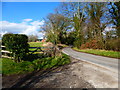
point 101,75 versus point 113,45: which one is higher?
point 113,45

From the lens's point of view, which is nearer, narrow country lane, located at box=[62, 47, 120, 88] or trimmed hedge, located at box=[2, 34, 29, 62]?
narrow country lane, located at box=[62, 47, 120, 88]

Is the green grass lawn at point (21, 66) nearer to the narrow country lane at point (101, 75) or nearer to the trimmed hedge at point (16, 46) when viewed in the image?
the trimmed hedge at point (16, 46)

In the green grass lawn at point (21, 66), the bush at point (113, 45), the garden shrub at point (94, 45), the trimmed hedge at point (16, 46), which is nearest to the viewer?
the green grass lawn at point (21, 66)

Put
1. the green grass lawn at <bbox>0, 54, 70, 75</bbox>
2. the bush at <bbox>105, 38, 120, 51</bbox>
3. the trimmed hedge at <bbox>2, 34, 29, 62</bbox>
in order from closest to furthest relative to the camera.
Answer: the green grass lawn at <bbox>0, 54, 70, 75</bbox>
the trimmed hedge at <bbox>2, 34, 29, 62</bbox>
the bush at <bbox>105, 38, 120, 51</bbox>

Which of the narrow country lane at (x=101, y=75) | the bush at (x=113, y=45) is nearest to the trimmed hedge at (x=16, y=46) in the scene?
the narrow country lane at (x=101, y=75)

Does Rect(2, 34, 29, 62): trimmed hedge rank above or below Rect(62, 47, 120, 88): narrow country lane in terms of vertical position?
above

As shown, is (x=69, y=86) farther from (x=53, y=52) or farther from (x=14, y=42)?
(x=53, y=52)

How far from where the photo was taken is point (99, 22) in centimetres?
1502

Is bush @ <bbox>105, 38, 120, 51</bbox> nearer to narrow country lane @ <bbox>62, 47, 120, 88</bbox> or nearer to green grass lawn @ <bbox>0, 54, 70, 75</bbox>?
narrow country lane @ <bbox>62, 47, 120, 88</bbox>

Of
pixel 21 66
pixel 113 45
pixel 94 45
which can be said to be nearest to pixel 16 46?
pixel 21 66

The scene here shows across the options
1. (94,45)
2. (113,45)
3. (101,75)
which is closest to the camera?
(101,75)

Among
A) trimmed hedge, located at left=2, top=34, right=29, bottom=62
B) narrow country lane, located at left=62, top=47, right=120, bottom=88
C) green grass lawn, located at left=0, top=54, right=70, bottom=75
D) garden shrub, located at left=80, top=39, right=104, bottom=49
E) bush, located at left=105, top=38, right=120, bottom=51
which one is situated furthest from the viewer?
garden shrub, located at left=80, top=39, right=104, bottom=49

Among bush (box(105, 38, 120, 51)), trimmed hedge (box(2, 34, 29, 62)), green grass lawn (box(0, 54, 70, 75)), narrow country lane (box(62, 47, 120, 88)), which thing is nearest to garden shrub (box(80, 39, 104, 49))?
bush (box(105, 38, 120, 51))

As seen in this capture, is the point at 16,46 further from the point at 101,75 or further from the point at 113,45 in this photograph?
the point at 113,45
